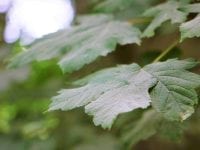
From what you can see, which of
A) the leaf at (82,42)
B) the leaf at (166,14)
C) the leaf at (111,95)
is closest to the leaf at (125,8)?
the leaf at (82,42)

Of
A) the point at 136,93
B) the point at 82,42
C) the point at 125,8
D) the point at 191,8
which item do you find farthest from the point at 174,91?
the point at 125,8

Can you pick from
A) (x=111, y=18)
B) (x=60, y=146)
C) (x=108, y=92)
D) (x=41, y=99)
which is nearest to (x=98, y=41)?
(x=111, y=18)

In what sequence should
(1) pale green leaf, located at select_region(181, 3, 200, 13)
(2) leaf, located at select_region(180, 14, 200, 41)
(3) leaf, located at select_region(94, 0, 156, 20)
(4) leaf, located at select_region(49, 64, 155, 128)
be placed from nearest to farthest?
(4) leaf, located at select_region(49, 64, 155, 128) < (2) leaf, located at select_region(180, 14, 200, 41) < (1) pale green leaf, located at select_region(181, 3, 200, 13) < (3) leaf, located at select_region(94, 0, 156, 20)

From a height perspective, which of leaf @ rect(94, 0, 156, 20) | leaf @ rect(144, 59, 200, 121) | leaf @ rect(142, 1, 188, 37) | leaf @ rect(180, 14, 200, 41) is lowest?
leaf @ rect(94, 0, 156, 20)

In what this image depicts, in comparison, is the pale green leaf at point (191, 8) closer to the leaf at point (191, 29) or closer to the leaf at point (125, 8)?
the leaf at point (191, 29)

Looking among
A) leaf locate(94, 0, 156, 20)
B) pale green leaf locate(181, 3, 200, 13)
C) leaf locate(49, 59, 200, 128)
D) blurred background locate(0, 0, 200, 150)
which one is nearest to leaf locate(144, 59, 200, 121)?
leaf locate(49, 59, 200, 128)

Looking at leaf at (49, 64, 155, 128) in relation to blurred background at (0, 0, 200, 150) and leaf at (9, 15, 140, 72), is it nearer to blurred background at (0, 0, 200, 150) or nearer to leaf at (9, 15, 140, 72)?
leaf at (9, 15, 140, 72)

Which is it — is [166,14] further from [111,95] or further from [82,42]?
[111,95]

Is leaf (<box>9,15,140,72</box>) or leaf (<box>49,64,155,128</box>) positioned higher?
leaf (<box>49,64,155,128</box>)
